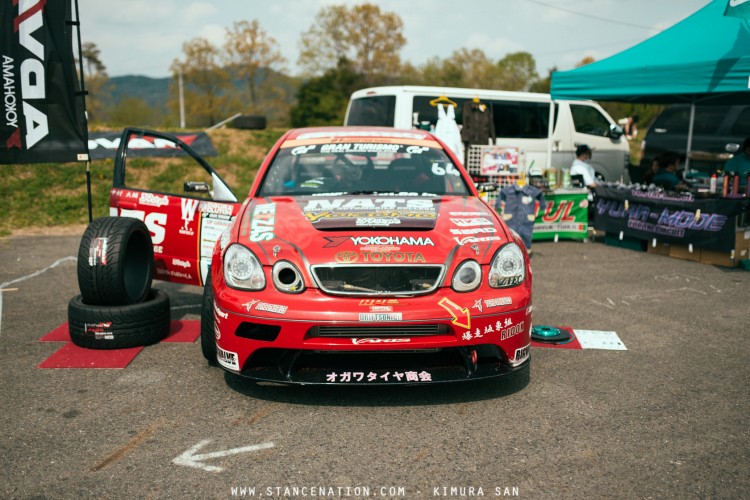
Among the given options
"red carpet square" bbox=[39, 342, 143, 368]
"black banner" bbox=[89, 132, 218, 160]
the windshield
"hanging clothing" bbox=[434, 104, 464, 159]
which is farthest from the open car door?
"black banner" bbox=[89, 132, 218, 160]

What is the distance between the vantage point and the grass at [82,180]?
42.6 ft

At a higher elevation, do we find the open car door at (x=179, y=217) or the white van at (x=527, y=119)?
the white van at (x=527, y=119)

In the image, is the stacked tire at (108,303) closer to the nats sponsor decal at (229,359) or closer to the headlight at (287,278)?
the nats sponsor decal at (229,359)

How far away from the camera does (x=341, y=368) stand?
3.52 meters

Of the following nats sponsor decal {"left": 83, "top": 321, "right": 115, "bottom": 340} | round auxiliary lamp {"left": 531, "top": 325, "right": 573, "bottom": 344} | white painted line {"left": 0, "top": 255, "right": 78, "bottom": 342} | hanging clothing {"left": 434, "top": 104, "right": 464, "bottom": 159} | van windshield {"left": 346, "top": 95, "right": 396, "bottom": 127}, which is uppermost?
van windshield {"left": 346, "top": 95, "right": 396, "bottom": 127}

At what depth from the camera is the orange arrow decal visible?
3.46 m

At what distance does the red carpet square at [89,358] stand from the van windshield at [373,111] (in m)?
8.86

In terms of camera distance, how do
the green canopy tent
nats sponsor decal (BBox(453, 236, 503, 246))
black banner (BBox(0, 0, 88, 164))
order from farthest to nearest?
the green canopy tent, black banner (BBox(0, 0, 88, 164)), nats sponsor decal (BBox(453, 236, 503, 246))

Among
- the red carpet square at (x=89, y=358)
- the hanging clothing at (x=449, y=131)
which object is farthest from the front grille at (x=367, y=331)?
the hanging clothing at (x=449, y=131)

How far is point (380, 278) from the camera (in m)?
3.59

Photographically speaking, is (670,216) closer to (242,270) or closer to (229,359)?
(242,270)

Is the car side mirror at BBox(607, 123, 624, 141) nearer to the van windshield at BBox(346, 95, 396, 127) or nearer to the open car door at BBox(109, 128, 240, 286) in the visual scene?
the van windshield at BBox(346, 95, 396, 127)

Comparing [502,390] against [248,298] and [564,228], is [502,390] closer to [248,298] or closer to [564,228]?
[248,298]

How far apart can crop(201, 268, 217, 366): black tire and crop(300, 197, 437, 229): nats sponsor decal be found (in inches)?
30.2
